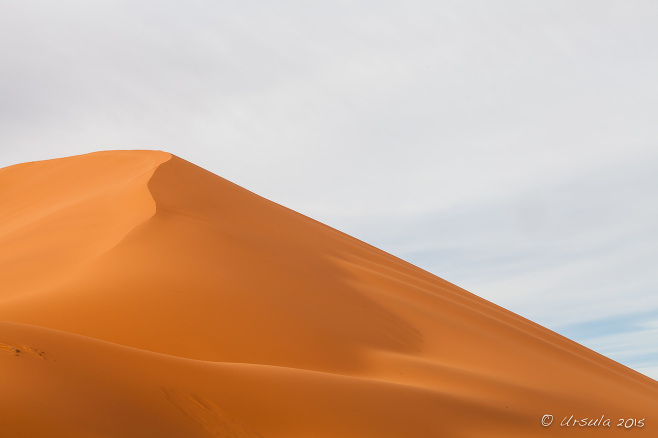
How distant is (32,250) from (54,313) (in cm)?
328

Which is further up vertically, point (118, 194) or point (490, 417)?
point (118, 194)

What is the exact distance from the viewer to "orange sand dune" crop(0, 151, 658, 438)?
14.8 ft

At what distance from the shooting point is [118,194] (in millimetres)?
12352

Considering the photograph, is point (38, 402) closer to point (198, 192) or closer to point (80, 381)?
point (80, 381)

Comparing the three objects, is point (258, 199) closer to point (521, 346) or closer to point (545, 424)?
point (521, 346)

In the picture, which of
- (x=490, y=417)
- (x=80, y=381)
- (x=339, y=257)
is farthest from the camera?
→ (x=339, y=257)

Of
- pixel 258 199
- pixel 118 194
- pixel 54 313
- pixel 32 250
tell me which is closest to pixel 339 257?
pixel 258 199

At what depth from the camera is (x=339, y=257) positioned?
40.4ft

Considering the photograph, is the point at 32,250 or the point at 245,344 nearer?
the point at 245,344

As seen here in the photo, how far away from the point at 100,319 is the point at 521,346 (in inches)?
241

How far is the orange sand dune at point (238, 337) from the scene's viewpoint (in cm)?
451

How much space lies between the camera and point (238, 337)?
7.46 m

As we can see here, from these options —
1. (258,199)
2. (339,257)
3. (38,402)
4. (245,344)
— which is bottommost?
(38,402)

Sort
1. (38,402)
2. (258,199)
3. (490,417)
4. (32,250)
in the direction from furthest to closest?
1. (258,199)
2. (32,250)
3. (490,417)
4. (38,402)
